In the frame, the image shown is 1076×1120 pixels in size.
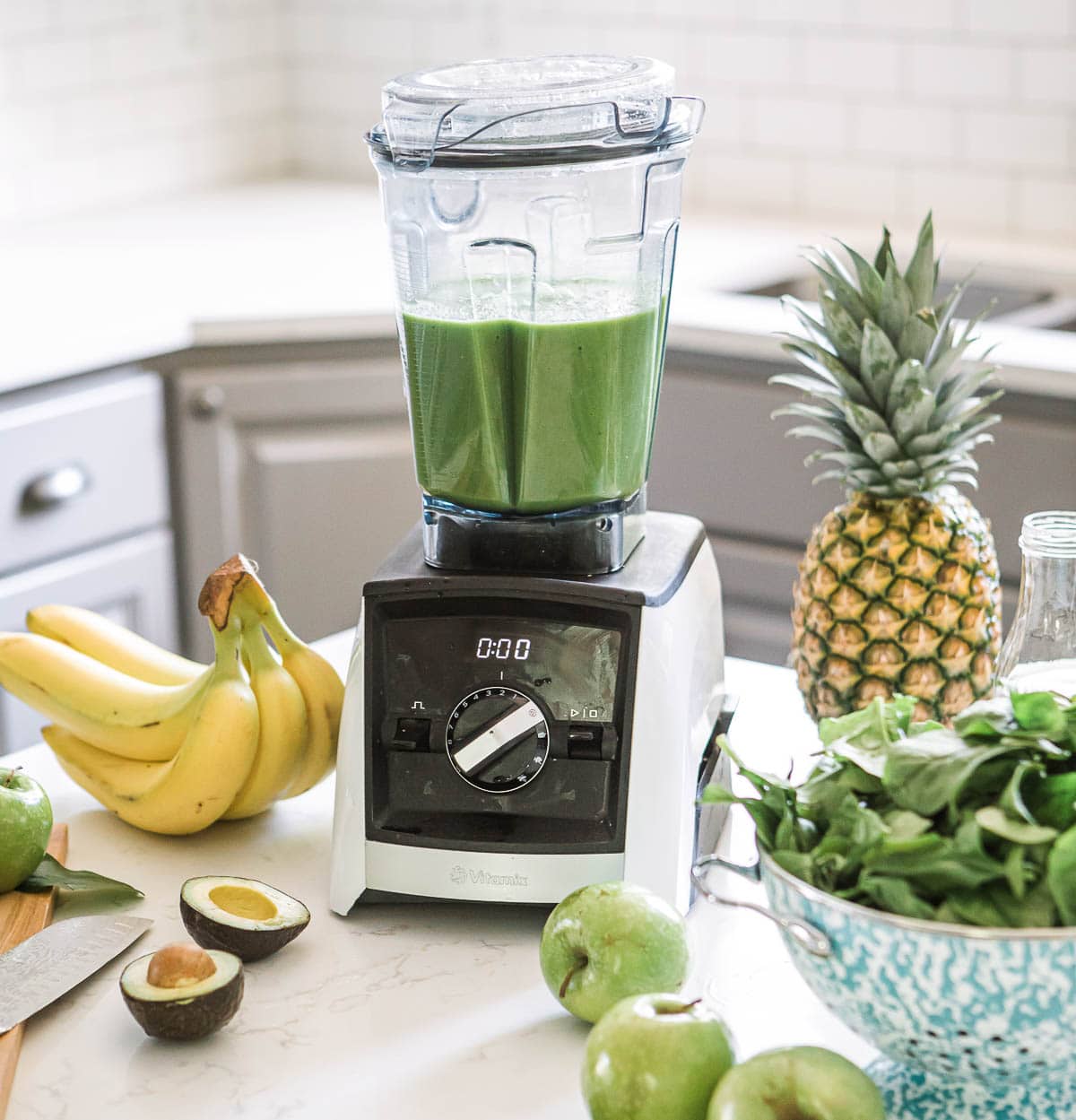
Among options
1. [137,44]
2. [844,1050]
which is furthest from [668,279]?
[137,44]

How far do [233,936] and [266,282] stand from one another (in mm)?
1628

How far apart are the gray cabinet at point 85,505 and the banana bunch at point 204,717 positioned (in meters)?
0.94

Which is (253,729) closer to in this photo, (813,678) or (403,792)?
(403,792)

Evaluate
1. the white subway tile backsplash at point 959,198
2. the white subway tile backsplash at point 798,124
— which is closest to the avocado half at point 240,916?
the white subway tile backsplash at point 959,198

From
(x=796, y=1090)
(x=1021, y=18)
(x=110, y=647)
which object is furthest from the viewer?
(x=1021, y=18)

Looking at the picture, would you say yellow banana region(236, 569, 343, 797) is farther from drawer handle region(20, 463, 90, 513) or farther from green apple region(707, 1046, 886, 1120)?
drawer handle region(20, 463, 90, 513)

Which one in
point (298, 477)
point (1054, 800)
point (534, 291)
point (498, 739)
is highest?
point (534, 291)

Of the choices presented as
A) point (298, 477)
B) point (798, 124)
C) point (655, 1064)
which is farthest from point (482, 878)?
point (798, 124)

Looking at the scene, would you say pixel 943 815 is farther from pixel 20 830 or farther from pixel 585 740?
pixel 20 830

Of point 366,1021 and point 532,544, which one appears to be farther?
point 532,544

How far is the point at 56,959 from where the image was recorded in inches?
36.8

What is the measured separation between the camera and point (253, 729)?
107 centimetres

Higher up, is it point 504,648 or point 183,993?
point 504,648

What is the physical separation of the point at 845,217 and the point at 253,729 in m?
2.02
